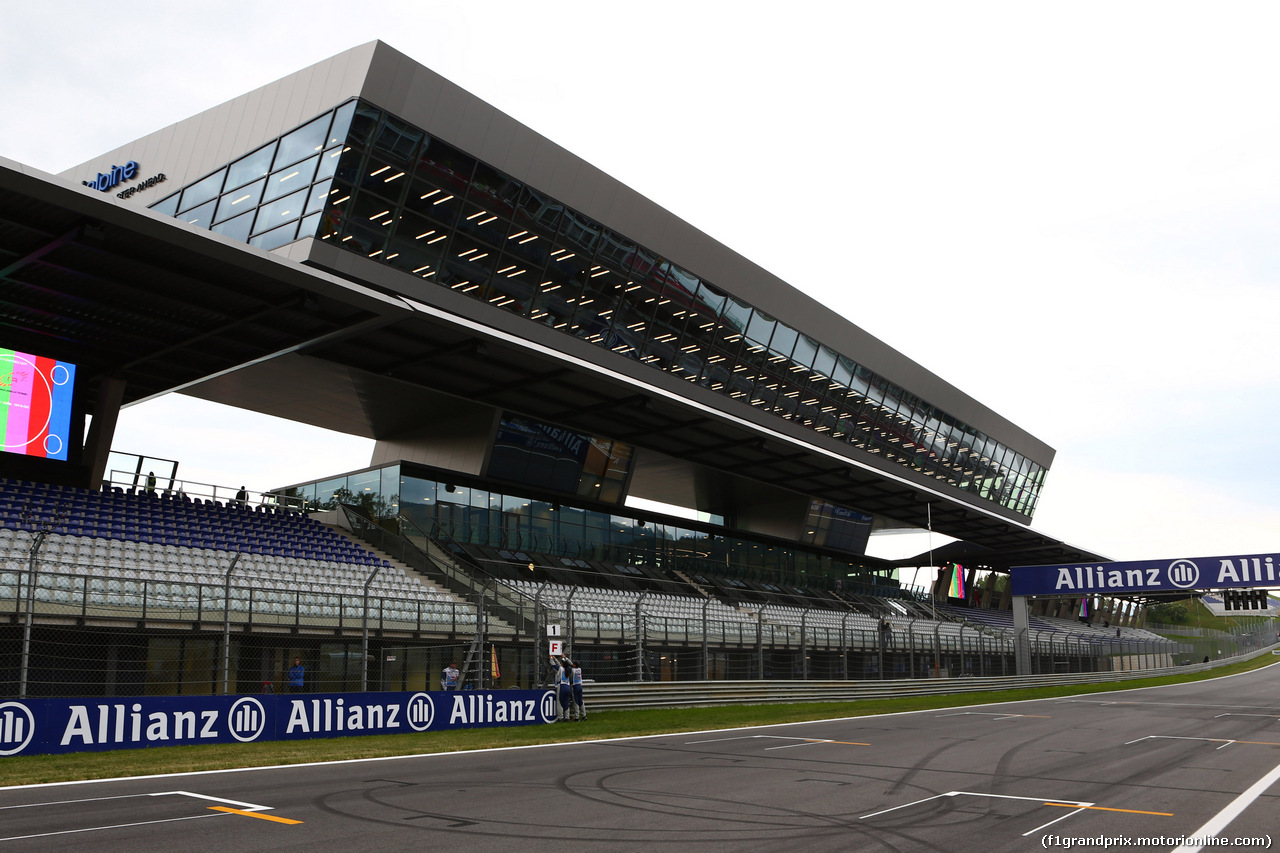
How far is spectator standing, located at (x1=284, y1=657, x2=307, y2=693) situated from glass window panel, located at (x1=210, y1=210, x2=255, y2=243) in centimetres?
1068

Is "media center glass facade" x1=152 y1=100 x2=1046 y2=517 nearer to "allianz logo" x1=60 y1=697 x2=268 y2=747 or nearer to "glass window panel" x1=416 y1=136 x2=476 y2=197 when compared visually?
"glass window panel" x1=416 y1=136 x2=476 y2=197

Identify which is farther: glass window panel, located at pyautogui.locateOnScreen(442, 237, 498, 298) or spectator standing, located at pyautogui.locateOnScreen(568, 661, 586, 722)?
glass window panel, located at pyautogui.locateOnScreen(442, 237, 498, 298)

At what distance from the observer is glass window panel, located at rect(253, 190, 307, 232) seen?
22.2 m

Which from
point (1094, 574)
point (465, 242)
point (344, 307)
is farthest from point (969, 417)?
point (344, 307)

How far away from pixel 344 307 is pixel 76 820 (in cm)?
1497

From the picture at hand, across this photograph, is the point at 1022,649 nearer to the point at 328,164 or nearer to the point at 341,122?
the point at 328,164

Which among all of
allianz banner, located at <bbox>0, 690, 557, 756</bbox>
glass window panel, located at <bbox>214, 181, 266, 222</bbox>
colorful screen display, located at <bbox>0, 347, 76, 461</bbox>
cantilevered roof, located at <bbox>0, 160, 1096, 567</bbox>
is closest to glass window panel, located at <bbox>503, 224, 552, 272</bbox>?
cantilevered roof, located at <bbox>0, 160, 1096, 567</bbox>

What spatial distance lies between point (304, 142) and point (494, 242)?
5126 mm

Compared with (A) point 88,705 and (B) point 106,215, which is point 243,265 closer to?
(B) point 106,215

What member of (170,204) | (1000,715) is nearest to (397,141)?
(170,204)

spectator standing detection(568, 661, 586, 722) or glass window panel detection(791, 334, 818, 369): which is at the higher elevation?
glass window panel detection(791, 334, 818, 369)

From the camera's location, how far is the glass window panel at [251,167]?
23.1 meters

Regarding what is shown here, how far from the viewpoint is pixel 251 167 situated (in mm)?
23484

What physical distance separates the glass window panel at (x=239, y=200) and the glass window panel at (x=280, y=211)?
43cm
